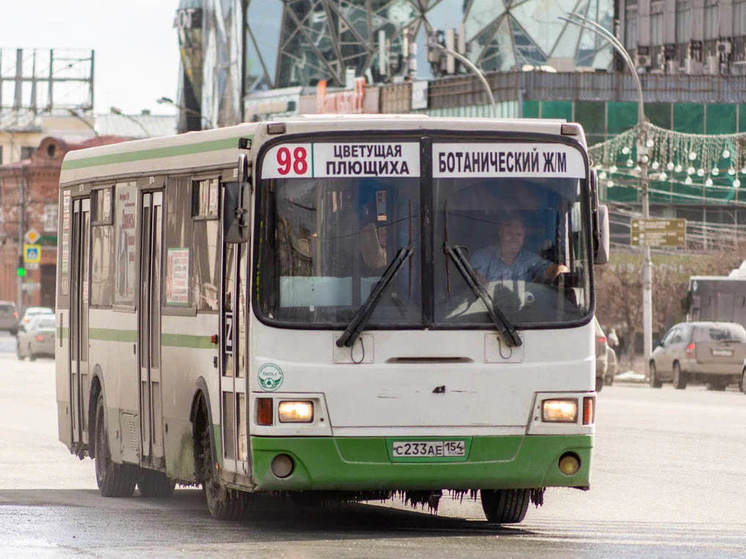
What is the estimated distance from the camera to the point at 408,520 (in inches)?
546

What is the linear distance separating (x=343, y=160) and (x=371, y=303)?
904mm

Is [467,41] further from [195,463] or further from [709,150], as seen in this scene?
[195,463]

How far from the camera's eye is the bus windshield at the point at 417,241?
39.8 ft

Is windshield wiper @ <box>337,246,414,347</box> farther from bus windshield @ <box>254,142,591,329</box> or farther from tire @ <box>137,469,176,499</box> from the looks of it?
tire @ <box>137,469,176,499</box>

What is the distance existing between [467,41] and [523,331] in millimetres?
96070

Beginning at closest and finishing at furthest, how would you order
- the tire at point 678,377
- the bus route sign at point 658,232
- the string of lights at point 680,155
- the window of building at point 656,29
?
1. the tire at point 678,377
2. the bus route sign at point 658,232
3. the string of lights at point 680,155
4. the window of building at point 656,29

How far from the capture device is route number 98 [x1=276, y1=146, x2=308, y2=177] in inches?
482

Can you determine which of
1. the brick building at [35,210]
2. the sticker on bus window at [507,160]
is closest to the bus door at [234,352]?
the sticker on bus window at [507,160]

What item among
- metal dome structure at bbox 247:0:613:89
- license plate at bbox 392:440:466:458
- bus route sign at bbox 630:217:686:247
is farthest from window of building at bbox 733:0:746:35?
license plate at bbox 392:440:466:458

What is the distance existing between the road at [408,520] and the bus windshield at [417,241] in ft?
4.41

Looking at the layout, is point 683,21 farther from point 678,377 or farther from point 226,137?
point 226,137

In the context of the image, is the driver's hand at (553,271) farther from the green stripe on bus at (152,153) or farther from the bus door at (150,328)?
the bus door at (150,328)

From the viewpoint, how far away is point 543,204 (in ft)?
40.9

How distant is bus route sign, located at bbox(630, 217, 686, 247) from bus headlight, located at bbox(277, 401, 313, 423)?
39.2m
